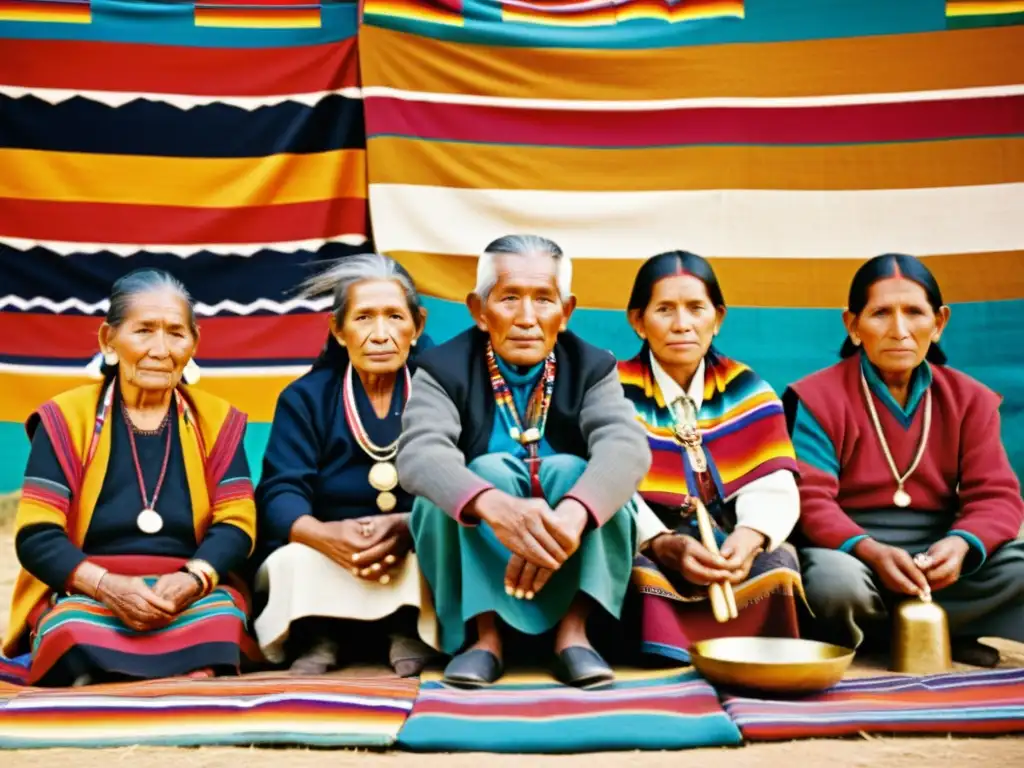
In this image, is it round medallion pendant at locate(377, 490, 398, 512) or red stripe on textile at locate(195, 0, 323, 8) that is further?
red stripe on textile at locate(195, 0, 323, 8)

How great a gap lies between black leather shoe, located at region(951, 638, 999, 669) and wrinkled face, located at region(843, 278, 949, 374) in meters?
0.86

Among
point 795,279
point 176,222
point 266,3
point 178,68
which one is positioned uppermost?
point 266,3

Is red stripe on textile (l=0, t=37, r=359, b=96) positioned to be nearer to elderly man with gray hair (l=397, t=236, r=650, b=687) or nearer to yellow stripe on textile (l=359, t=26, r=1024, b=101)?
yellow stripe on textile (l=359, t=26, r=1024, b=101)

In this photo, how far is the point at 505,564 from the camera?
301 centimetres

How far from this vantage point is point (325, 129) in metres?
5.47

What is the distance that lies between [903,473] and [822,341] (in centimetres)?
199

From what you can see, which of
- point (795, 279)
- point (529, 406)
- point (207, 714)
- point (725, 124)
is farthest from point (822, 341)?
point (207, 714)

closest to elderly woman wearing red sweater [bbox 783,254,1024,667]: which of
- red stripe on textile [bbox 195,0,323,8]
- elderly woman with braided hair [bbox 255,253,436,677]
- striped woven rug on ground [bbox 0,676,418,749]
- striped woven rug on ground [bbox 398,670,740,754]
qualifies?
striped woven rug on ground [bbox 398,670,740,754]

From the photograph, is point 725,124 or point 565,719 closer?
point 565,719

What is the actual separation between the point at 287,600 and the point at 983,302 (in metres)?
3.73

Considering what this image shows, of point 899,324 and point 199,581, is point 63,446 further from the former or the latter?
point 899,324

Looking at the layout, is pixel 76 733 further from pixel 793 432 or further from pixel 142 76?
pixel 142 76

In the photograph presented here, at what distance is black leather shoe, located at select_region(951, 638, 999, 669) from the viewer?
11.1 ft

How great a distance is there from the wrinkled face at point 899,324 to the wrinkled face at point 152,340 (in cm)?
211
